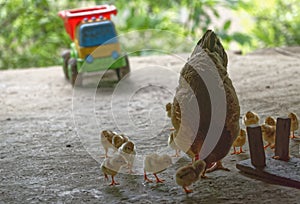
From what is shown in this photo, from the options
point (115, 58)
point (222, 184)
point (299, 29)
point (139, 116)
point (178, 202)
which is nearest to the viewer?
point (178, 202)

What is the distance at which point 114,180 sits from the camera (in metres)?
2.28

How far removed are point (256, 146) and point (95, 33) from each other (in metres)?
2.49

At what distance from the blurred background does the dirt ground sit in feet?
3.92

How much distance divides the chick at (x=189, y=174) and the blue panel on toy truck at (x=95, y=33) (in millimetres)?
2530

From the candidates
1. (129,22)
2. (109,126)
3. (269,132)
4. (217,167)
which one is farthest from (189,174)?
(129,22)

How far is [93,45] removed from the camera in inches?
176

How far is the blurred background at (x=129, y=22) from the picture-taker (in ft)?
21.2

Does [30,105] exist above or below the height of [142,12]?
below

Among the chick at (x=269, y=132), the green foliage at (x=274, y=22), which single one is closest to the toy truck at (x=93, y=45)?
the chick at (x=269, y=132)

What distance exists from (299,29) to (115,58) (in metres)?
3.03

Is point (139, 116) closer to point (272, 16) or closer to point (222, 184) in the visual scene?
point (222, 184)

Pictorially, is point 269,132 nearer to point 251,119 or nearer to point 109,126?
point 251,119

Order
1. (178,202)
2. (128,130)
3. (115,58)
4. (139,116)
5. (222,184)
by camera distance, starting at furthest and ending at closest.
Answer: (115,58) → (139,116) → (128,130) → (222,184) → (178,202)

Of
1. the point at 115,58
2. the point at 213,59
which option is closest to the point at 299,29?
the point at 115,58
